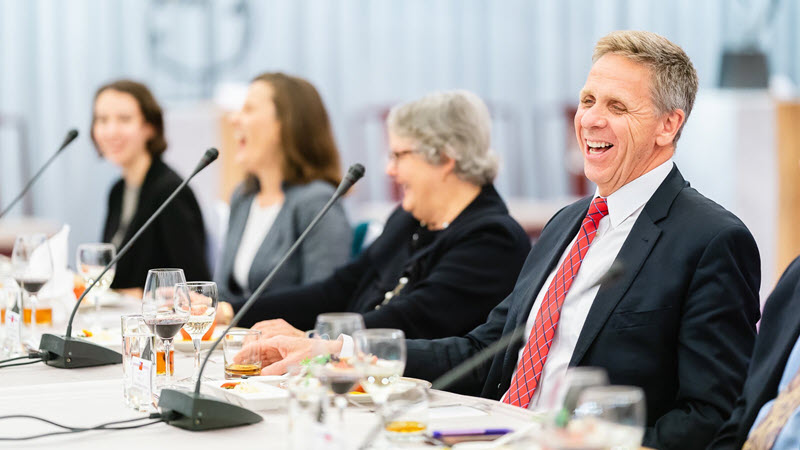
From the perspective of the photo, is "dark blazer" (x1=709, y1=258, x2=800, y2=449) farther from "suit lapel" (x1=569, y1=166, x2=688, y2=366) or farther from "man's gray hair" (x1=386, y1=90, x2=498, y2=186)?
"man's gray hair" (x1=386, y1=90, x2=498, y2=186)

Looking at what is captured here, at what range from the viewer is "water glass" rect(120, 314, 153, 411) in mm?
1686

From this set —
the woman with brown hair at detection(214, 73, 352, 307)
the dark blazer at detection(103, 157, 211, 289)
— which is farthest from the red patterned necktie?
the dark blazer at detection(103, 157, 211, 289)

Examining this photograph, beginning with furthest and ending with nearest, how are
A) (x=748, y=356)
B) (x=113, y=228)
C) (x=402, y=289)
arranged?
1. (x=113, y=228)
2. (x=402, y=289)
3. (x=748, y=356)

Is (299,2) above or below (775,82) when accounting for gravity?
above

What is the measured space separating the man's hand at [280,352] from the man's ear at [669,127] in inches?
29.6

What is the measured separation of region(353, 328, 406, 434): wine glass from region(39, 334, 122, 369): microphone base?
0.90 m

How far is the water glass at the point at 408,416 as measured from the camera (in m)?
1.36

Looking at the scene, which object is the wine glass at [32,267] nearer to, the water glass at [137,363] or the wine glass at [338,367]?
the water glass at [137,363]

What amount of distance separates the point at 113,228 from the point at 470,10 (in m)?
3.22

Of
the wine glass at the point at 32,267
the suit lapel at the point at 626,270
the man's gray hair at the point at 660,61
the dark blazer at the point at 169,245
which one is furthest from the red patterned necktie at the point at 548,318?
the dark blazer at the point at 169,245

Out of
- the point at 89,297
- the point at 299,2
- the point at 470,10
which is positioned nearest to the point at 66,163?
the point at 299,2

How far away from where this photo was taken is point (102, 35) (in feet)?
20.2

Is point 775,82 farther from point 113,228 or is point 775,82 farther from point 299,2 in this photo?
point 113,228

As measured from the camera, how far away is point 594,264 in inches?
76.9
